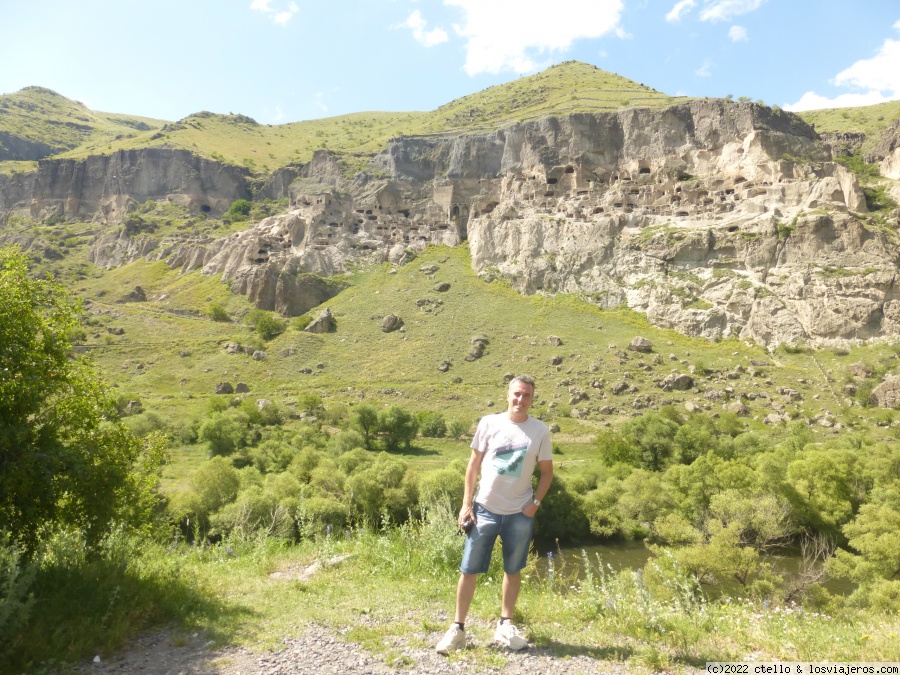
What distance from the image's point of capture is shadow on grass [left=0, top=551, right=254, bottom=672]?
5090 millimetres

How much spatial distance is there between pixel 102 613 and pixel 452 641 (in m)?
4.37

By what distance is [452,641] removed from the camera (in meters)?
5.44

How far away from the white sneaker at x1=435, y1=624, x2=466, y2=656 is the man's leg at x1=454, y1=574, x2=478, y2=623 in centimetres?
11

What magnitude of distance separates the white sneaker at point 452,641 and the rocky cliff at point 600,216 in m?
70.2

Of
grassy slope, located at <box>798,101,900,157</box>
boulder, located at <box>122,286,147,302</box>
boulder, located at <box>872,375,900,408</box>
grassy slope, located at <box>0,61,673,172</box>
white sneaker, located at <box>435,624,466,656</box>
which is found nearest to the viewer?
white sneaker, located at <box>435,624,466,656</box>

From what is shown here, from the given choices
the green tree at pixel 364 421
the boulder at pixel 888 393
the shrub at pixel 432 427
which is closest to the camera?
the boulder at pixel 888 393

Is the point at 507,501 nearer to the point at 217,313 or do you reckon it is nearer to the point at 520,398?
the point at 520,398

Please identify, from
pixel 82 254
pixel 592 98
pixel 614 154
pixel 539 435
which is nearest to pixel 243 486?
pixel 539 435

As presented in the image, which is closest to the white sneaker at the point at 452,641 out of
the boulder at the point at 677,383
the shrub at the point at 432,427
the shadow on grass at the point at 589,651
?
the shadow on grass at the point at 589,651

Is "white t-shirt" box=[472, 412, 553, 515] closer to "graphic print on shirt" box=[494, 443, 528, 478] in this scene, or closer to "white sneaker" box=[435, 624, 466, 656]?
"graphic print on shirt" box=[494, 443, 528, 478]

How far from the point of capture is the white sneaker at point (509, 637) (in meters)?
5.45

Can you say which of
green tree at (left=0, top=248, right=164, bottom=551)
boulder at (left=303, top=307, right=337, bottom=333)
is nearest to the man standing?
green tree at (left=0, top=248, right=164, bottom=551)

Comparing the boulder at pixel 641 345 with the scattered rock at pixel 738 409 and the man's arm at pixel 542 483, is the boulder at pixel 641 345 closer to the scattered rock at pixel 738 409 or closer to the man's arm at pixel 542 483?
the scattered rock at pixel 738 409

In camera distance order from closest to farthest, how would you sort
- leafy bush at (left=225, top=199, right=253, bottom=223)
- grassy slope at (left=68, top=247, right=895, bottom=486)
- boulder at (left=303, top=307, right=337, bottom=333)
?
grassy slope at (left=68, top=247, right=895, bottom=486)
boulder at (left=303, top=307, right=337, bottom=333)
leafy bush at (left=225, top=199, right=253, bottom=223)
